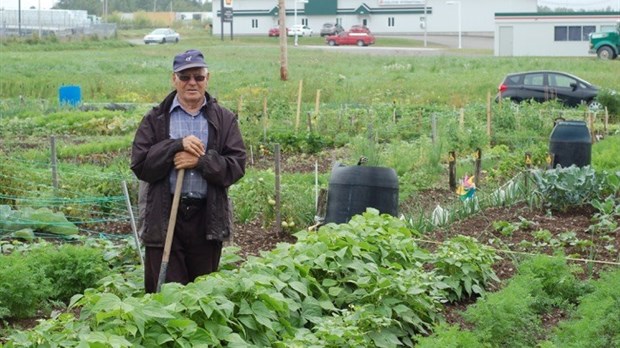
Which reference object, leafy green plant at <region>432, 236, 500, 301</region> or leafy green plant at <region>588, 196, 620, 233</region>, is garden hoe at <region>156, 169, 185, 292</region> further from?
leafy green plant at <region>588, 196, 620, 233</region>

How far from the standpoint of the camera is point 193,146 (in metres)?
6.87

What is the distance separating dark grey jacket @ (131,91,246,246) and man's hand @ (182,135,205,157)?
0.11ft

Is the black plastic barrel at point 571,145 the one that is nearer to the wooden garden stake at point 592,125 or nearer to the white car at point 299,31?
the wooden garden stake at point 592,125

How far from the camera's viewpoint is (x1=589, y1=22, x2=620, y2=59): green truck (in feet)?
180

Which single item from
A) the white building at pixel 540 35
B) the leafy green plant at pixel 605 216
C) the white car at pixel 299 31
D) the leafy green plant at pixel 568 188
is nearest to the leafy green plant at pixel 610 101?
the leafy green plant at pixel 568 188

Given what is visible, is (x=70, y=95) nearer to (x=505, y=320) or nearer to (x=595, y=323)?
(x=505, y=320)

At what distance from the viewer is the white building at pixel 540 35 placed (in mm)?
64938

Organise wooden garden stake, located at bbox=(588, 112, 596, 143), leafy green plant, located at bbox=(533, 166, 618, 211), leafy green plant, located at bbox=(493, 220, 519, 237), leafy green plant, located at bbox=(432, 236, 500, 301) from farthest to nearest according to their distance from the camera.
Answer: wooden garden stake, located at bbox=(588, 112, 596, 143) < leafy green plant, located at bbox=(533, 166, 618, 211) < leafy green plant, located at bbox=(493, 220, 519, 237) < leafy green plant, located at bbox=(432, 236, 500, 301)

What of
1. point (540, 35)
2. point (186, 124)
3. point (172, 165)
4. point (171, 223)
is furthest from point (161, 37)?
point (171, 223)

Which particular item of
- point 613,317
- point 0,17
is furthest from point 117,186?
point 0,17

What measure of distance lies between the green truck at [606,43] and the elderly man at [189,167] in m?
50.2

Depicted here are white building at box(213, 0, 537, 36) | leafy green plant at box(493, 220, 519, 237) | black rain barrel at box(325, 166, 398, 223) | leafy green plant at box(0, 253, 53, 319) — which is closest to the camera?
leafy green plant at box(0, 253, 53, 319)

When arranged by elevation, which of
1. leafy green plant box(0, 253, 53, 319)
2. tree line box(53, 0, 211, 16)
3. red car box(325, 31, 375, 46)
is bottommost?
A: leafy green plant box(0, 253, 53, 319)

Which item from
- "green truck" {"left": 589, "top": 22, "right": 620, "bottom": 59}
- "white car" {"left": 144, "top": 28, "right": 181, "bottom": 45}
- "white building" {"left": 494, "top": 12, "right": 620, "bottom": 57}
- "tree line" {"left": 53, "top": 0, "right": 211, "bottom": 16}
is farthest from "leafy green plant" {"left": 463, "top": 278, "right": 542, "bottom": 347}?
"tree line" {"left": 53, "top": 0, "right": 211, "bottom": 16}
